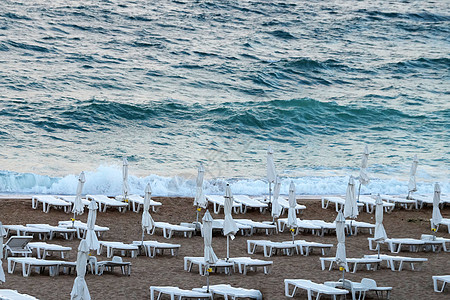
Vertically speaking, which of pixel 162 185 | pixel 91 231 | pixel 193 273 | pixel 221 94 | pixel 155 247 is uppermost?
pixel 221 94

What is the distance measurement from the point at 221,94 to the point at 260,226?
19.4 meters

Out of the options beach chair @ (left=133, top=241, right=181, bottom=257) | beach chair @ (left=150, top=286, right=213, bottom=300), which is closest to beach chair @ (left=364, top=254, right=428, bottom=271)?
beach chair @ (left=133, top=241, right=181, bottom=257)

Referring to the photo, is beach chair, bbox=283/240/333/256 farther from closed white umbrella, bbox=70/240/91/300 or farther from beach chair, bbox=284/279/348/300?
closed white umbrella, bbox=70/240/91/300

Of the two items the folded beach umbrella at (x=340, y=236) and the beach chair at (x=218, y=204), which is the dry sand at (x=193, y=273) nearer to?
the beach chair at (x=218, y=204)

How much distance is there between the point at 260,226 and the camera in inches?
642

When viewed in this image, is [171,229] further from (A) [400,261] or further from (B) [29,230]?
(A) [400,261]

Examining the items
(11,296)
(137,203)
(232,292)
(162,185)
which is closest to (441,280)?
(232,292)

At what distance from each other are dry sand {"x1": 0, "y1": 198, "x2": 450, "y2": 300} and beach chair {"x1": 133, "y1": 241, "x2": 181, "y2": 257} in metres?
0.20

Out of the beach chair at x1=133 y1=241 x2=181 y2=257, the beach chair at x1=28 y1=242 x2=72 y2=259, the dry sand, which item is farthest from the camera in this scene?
the beach chair at x1=133 y1=241 x2=181 y2=257

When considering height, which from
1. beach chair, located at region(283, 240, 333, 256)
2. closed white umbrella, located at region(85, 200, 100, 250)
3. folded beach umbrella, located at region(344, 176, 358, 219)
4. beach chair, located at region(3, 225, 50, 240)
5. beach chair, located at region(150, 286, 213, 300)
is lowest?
beach chair, located at region(150, 286, 213, 300)

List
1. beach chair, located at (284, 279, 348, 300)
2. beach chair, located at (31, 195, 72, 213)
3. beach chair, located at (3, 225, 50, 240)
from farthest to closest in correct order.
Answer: beach chair, located at (31, 195, 72, 213) < beach chair, located at (3, 225, 50, 240) < beach chair, located at (284, 279, 348, 300)

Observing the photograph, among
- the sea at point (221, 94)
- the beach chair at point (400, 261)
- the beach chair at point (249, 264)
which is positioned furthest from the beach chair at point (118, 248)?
the sea at point (221, 94)

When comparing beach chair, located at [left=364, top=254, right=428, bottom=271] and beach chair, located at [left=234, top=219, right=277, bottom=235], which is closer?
beach chair, located at [left=364, top=254, right=428, bottom=271]

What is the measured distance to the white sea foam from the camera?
21.5 metres
